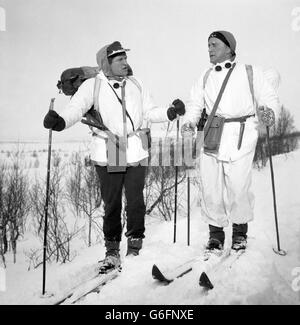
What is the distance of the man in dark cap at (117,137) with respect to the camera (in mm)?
2750

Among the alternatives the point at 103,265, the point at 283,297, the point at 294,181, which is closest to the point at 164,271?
the point at 103,265

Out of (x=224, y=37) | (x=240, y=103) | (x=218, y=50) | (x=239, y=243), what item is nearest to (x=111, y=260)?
(x=239, y=243)

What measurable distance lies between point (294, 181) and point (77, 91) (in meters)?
2.67

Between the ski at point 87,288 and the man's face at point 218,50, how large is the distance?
6.81ft

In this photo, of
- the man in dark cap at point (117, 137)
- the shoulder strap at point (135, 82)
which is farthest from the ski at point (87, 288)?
the shoulder strap at point (135, 82)

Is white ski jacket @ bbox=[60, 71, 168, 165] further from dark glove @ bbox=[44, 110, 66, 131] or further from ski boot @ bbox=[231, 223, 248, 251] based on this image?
ski boot @ bbox=[231, 223, 248, 251]

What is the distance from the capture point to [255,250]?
9.45 ft

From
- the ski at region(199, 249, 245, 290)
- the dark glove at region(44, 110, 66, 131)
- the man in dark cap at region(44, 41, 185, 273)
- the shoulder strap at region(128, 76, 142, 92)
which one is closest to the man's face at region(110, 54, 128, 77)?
the man in dark cap at region(44, 41, 185, 273)

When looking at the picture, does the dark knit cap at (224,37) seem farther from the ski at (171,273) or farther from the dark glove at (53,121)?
the ski at (171,273)

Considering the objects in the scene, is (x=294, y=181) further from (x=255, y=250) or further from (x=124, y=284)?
(x=124, y=284)

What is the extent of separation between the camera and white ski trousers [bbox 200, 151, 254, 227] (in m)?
2.83

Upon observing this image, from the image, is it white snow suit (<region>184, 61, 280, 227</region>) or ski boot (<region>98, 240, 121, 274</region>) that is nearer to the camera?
ski boot (<region>98, 240, 121, 274</region>)

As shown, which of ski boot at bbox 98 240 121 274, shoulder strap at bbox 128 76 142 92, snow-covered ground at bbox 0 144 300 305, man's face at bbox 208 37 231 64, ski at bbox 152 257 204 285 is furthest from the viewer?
shoulder strap at bbox 128 76 142 92

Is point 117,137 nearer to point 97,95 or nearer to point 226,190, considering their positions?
point 97,95
